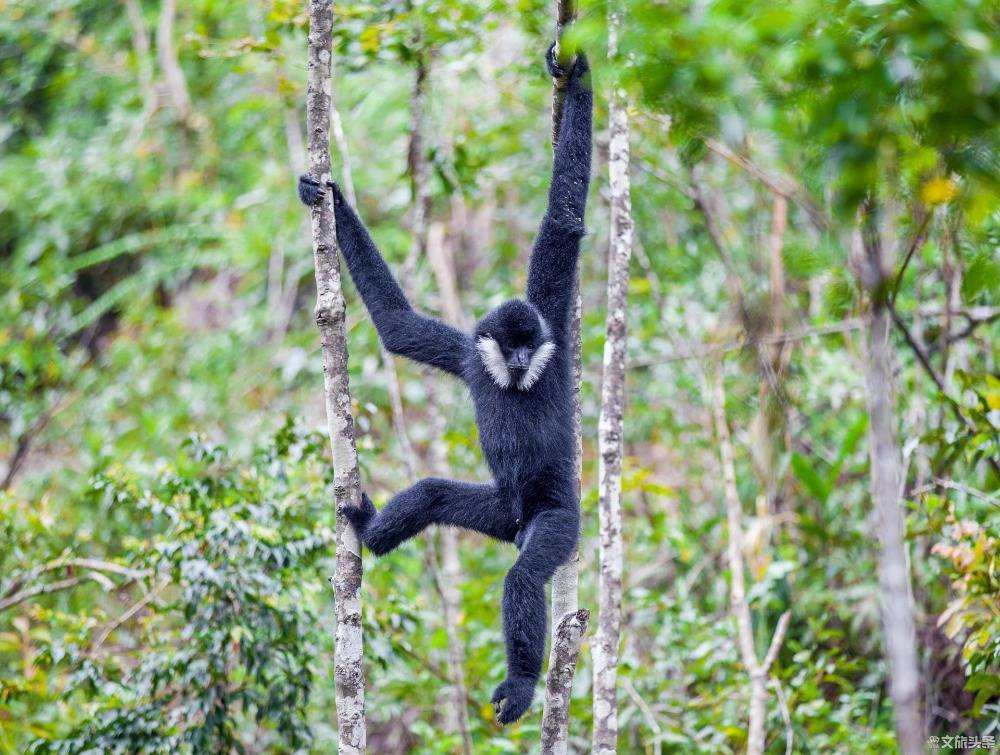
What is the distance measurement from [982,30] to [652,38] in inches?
35.5

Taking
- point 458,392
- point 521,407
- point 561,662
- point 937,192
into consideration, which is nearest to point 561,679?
point 561,662

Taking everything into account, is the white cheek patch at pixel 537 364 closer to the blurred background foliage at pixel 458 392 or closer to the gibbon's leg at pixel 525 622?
the gibbon's leg at pixel 525 622

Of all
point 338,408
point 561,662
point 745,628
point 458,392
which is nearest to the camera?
point 338,408

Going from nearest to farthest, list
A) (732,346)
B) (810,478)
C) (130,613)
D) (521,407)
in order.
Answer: (521,407) → (130,613) → (810,478) → (732,346)

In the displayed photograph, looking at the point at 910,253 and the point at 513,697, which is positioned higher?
the point at 910,253

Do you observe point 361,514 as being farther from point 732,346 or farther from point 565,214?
point 732,346

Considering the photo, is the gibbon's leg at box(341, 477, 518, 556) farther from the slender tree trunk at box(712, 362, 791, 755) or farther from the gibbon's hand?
the slender tree trunk at box(712, 362, 791, 755)

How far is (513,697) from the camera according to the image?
482cm

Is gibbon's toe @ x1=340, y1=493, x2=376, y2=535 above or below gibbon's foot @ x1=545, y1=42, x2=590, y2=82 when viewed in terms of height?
below

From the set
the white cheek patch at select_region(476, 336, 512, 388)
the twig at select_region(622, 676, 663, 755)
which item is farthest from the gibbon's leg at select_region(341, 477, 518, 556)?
the twig at select_region(622, 676, 663, 755)

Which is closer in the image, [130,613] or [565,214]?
[565,214]

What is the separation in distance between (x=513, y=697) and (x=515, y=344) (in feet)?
6.12

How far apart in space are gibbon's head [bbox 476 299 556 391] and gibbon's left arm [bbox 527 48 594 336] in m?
0.15

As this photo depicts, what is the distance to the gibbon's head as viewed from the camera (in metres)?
5.17
